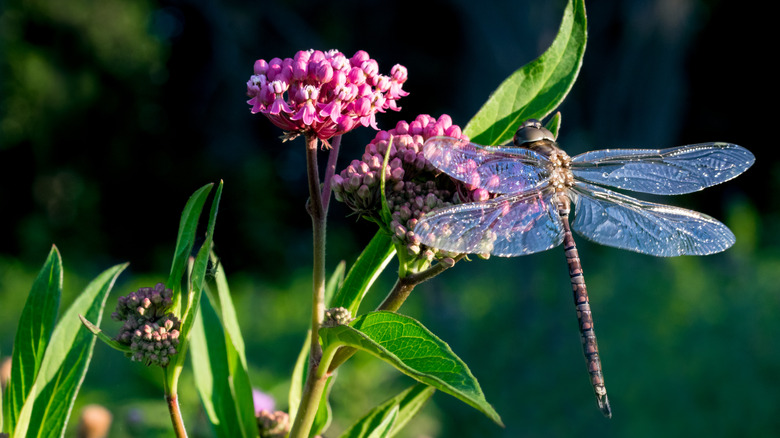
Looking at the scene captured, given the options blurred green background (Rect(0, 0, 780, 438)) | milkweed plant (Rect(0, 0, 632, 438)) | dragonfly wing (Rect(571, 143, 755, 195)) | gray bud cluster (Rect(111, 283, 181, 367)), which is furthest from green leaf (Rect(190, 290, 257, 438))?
blurred green background (Rect(0, 0, 780, 438))

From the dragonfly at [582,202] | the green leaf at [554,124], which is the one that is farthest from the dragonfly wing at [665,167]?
the green leaf at [554,124]

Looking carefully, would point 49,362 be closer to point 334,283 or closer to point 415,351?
point 334,283

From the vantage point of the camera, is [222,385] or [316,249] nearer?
[316,249]

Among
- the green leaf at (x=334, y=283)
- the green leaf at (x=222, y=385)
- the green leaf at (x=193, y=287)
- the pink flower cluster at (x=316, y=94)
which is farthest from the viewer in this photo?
the green leaf at (x=334, y=283)

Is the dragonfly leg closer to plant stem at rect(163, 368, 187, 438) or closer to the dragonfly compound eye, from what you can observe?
the dragonfly compound eye

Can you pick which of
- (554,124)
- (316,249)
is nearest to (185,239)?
(316,249)

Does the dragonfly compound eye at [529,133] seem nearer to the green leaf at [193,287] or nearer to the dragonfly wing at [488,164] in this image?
the dragonfly wing at [488,164]
